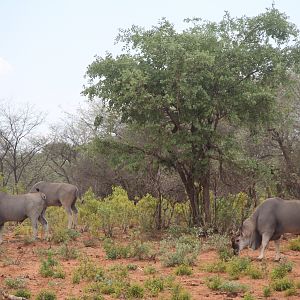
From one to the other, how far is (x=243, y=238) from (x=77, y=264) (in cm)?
405

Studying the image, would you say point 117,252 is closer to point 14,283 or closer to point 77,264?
point 77,264

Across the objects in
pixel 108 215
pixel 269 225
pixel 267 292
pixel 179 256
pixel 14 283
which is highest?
pixel 108 215

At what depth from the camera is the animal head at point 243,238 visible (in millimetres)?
13125

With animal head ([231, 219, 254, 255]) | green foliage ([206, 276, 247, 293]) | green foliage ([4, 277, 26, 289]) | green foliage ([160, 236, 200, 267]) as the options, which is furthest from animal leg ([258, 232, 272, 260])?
green foliage ([4, 277, 26, 289])

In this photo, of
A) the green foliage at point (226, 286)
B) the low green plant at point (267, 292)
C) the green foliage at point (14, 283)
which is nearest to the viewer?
the low green plant at point (267, 292)

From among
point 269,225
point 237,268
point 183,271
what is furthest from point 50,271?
point 269,225

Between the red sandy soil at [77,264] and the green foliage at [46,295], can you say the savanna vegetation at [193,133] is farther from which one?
Result: the green foliage at [46,295]

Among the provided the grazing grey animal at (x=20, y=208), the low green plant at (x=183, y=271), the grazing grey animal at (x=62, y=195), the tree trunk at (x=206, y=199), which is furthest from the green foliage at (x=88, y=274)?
the grazing grey animal at (x=62, y=195)

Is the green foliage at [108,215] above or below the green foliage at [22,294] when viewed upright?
above

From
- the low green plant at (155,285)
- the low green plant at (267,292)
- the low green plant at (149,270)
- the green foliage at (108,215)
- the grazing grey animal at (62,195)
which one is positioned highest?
the grazing grey animal at (62,195)

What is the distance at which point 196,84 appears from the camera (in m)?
15.7

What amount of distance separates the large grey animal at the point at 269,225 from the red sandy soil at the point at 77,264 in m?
0.41

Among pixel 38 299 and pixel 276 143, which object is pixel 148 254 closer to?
pixel 38 299

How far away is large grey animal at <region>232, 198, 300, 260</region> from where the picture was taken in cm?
1284
